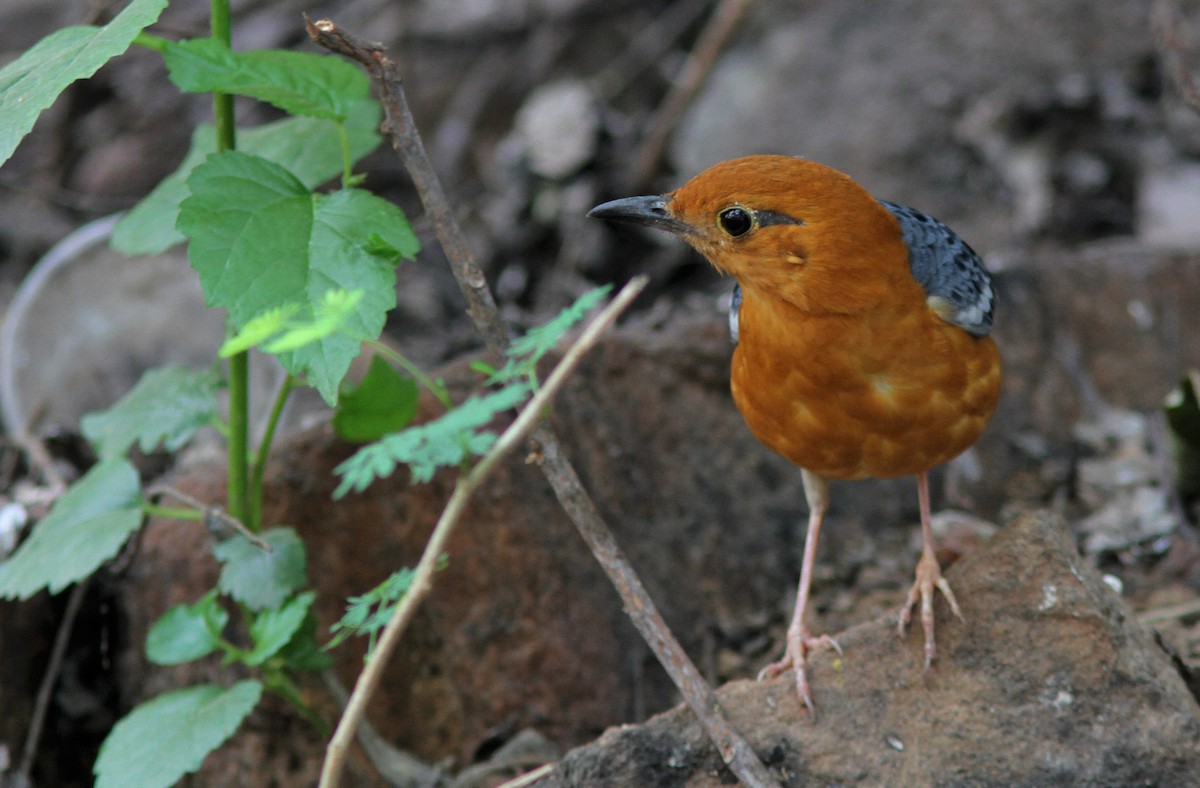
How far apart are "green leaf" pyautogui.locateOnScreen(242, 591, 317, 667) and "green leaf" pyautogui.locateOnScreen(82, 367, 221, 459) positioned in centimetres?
58

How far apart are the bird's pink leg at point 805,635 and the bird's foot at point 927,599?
22cm

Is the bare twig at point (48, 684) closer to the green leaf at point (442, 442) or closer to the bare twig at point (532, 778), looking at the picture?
the bare twig at point (532, 778)

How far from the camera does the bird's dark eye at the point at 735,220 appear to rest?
127 inches

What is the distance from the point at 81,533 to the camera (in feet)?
10.2

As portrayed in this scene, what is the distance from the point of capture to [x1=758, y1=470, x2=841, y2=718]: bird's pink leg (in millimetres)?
3047

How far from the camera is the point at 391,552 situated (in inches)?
155

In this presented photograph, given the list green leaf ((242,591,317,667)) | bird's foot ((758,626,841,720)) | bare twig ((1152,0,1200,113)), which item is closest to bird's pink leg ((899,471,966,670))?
bird's foot ((758,626,841,720))

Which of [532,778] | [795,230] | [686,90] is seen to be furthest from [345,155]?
[686,90]

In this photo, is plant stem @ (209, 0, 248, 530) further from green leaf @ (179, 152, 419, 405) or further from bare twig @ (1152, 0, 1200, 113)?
bare twig @ (1152, 0, 1200, 113)

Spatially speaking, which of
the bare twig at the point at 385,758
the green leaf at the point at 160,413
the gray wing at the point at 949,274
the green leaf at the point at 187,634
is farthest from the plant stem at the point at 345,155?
the gray wing at the point at 949,274

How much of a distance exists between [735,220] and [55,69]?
1.71 metres

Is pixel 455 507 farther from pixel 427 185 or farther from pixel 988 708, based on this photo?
pixel 988 708

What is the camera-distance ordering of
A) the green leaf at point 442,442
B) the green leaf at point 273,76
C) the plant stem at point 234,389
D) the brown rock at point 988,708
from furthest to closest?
the plant stem at point 234,389 → the brown rock at point 988,708 → the green leaf at point 273,76 → the green leaf at point 442,442

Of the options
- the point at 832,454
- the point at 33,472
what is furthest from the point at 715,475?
the point at 33,472
